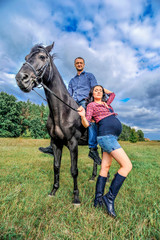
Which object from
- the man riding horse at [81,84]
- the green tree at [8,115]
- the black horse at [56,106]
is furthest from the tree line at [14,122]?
the black horse at [56,106]

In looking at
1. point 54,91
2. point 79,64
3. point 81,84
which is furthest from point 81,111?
point 79,64

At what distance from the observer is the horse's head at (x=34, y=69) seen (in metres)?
2.45

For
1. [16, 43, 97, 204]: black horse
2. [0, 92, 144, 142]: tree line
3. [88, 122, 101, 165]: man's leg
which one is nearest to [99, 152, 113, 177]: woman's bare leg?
[88, 122, 101, 165]: man's leg

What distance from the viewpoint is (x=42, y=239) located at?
5.91ft

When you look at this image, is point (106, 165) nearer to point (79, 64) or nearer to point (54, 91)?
point (54, 91)

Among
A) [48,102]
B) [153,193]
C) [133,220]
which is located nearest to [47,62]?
[48,102]

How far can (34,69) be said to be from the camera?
2.62 metres

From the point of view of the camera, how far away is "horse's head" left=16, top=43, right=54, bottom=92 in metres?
2.45

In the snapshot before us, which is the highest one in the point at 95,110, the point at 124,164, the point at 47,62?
the point at 47,62

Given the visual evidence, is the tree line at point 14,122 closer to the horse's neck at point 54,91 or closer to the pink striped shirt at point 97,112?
the horse's neck at point 54,91

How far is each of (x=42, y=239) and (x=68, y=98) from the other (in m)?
2.78

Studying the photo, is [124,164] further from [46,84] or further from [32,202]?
[46,84]

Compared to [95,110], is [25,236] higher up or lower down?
lower down

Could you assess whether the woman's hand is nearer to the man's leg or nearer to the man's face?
the man's leg
